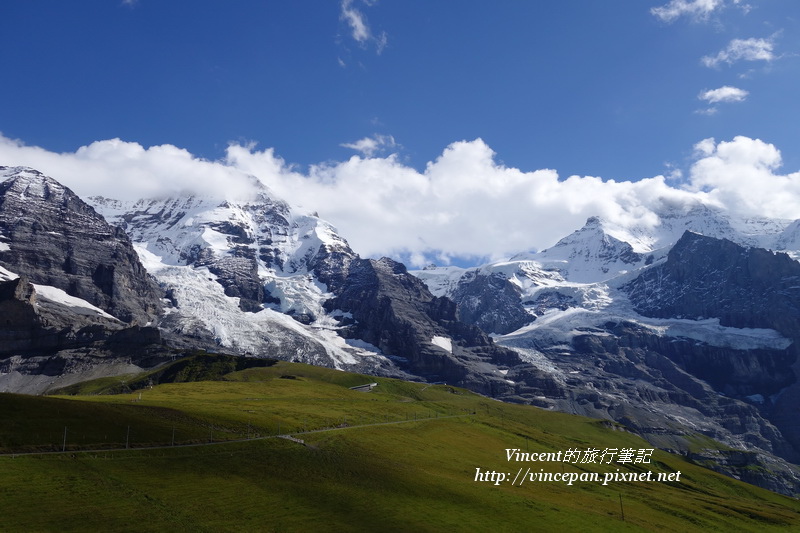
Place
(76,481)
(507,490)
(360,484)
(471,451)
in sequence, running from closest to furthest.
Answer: (76,481) → (360,484) → (507,490) → (471,451)

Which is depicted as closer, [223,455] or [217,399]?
[223,455]

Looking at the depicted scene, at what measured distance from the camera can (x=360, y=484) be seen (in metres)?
97.2

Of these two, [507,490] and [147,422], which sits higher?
[147,422]

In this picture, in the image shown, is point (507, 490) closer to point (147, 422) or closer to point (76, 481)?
point (147, 422)

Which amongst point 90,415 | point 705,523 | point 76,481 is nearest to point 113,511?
point 76,481

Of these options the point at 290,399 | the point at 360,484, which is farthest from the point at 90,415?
the point at 290,399

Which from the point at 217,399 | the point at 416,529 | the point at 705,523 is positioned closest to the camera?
the point at 416,529

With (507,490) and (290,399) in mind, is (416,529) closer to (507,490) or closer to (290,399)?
(507,490)

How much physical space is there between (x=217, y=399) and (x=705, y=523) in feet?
420

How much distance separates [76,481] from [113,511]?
10.5 metres

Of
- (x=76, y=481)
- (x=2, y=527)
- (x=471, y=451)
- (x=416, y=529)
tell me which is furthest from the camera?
(x=471, y=451)

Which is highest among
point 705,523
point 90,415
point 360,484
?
point 90,415

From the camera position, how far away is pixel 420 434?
15938 centimetres

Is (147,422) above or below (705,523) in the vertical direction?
above
